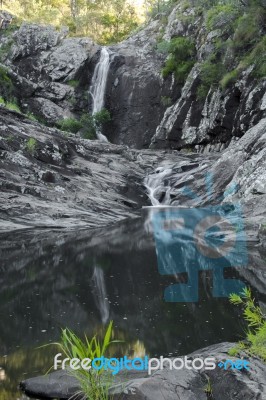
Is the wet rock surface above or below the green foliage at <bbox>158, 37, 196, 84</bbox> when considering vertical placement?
below

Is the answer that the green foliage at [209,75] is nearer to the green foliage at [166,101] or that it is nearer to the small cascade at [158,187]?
the green foliage at [166,101]

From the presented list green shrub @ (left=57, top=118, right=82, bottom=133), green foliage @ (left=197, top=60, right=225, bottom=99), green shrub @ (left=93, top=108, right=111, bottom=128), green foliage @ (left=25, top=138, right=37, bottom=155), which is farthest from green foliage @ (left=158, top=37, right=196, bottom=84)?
green foliage @ (left=25, top=138, right=37, bottom=155)

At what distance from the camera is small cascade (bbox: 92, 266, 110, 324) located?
6.84 meters

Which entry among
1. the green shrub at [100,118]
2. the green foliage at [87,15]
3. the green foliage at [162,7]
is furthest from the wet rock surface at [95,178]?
the green foliage at [87,15]

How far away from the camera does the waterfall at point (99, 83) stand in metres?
33.8

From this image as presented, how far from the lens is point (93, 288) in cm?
834

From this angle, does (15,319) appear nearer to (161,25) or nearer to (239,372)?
(239,372)

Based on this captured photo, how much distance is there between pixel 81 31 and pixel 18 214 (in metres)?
34.4

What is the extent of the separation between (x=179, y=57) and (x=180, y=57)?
0.08 meters

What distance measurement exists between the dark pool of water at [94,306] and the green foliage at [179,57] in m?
22.1

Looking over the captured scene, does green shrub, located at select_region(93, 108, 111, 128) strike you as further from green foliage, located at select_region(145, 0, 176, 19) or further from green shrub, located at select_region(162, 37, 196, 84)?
green foliage, located at select_region(145, 0, 176, 19)

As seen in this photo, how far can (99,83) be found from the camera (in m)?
34.6

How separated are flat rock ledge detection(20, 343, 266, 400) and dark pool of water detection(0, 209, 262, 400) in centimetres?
36

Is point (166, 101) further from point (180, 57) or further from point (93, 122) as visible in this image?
point (93, 122)
